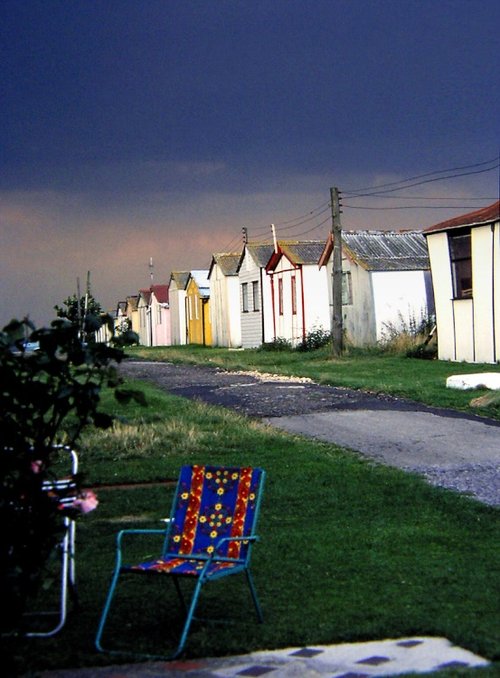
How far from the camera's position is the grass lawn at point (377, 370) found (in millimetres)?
17781

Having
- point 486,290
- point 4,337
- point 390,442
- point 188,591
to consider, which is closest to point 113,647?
point 188,591

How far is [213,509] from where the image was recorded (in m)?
6.46

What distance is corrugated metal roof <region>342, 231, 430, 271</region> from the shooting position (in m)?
33.4

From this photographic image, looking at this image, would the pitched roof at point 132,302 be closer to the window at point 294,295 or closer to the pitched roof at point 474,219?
the window at point 294,295

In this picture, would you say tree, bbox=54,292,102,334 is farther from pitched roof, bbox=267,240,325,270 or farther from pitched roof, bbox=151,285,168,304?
pitched roof, bbox=151,285,168,304

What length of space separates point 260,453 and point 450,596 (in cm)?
611

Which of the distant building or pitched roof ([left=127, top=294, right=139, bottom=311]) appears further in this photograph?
pitched roof ([left=127, top=294, right=139, bottom=311])

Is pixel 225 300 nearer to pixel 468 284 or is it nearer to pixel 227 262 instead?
pixel 227 262

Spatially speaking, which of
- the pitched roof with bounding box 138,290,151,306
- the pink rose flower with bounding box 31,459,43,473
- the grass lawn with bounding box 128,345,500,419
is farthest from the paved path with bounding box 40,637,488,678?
the pitched roof with bounding box 138,290,151,306

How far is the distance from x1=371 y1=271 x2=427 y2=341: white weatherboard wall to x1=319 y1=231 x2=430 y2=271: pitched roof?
0.71 feet

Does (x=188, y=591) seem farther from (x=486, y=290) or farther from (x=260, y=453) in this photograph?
(x=486, y=290)

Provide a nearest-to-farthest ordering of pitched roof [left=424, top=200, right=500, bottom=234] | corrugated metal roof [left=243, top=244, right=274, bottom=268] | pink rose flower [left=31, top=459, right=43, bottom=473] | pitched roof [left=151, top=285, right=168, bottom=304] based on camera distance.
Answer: pink rose flower [left=31, top=459, right=43, bottom=473] < pitched roof [left=424, top=200, right=500, bottom=234] < corrugated metal roof [left=243, top=244, right=274, bottom=268] < pitched roof [left=151, top=285, right=168, bottom=304]

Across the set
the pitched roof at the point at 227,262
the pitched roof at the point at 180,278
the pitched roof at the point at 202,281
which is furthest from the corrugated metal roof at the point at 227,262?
the pitched roof at the point at 180,278

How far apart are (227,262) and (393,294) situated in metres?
15.4
